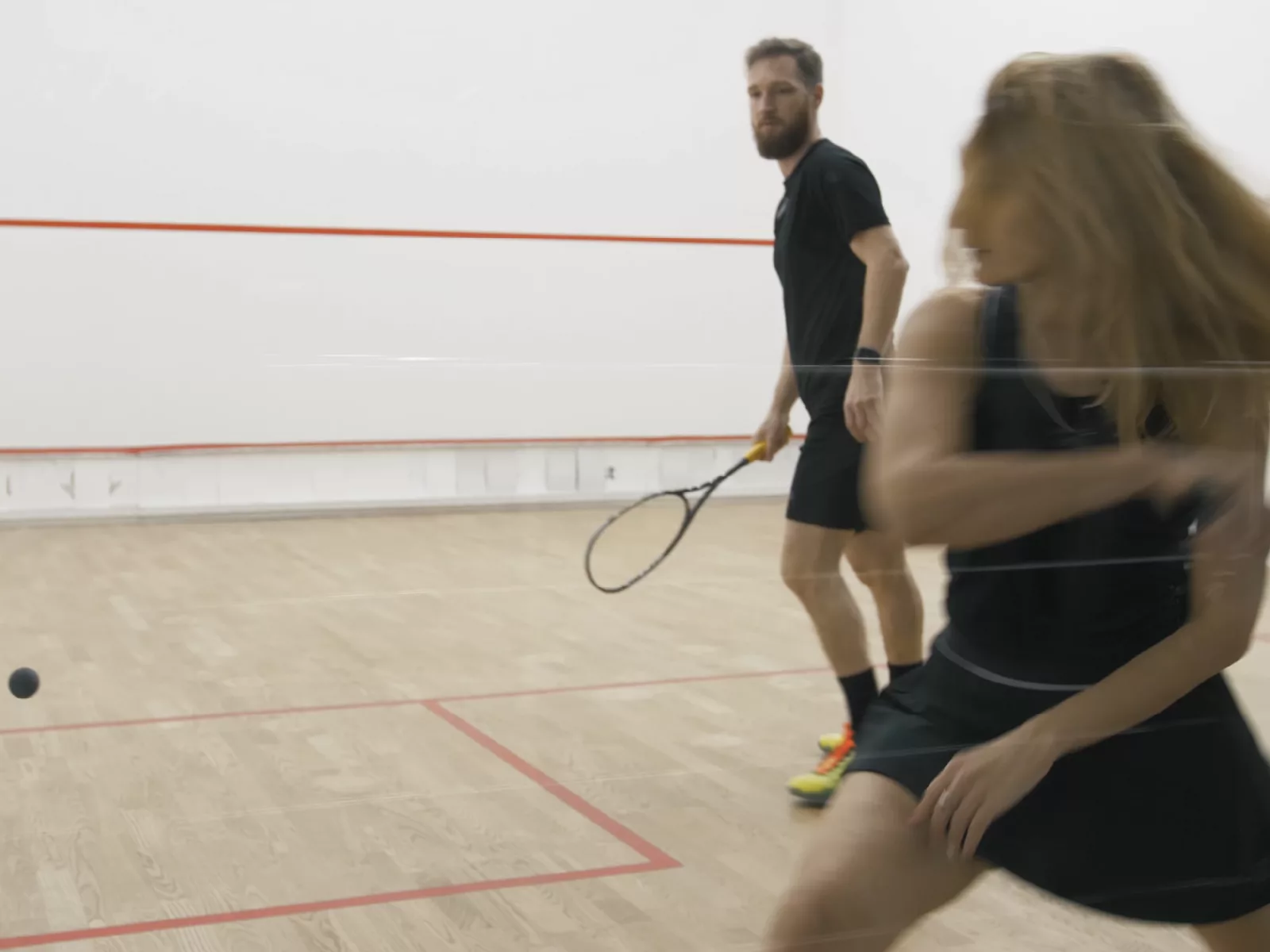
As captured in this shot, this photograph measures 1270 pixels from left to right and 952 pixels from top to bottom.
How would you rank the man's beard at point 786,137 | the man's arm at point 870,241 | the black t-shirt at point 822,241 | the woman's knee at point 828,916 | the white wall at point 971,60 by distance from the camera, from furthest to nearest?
the white wall at point 971,60 < the man's beard at point 786,137 < the black t-shirt at point 822,241 < the man's arm at point 870,241 < the woman's knee at point 828,916

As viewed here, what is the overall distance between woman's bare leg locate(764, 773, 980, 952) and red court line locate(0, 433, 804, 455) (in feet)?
1.25

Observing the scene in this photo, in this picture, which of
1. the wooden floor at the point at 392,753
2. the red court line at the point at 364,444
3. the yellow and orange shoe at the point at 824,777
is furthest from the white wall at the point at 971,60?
the red court line at the point at 364,444

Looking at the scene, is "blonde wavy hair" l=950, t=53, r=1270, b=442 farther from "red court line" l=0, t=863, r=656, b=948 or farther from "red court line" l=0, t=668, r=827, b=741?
"red court line" l=0, t=668, r=827, b=741

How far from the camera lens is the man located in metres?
1.20

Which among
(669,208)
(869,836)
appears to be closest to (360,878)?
Result: (869,836)

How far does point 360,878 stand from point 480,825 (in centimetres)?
19

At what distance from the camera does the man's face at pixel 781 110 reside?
6.07ft

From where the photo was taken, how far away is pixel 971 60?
4.60 m

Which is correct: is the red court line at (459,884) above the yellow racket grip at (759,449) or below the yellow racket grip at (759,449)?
below

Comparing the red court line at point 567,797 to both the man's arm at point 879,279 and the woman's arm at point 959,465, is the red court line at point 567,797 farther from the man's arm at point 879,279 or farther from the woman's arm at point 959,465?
the woman's arm at point 959,465

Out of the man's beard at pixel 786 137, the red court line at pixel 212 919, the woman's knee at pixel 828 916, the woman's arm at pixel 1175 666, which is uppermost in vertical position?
the man's beard at pixel 786 137

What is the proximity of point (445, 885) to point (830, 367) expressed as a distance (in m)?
0.56

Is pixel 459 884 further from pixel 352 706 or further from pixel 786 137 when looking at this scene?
pixel 786 137

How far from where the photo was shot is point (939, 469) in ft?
2.62
